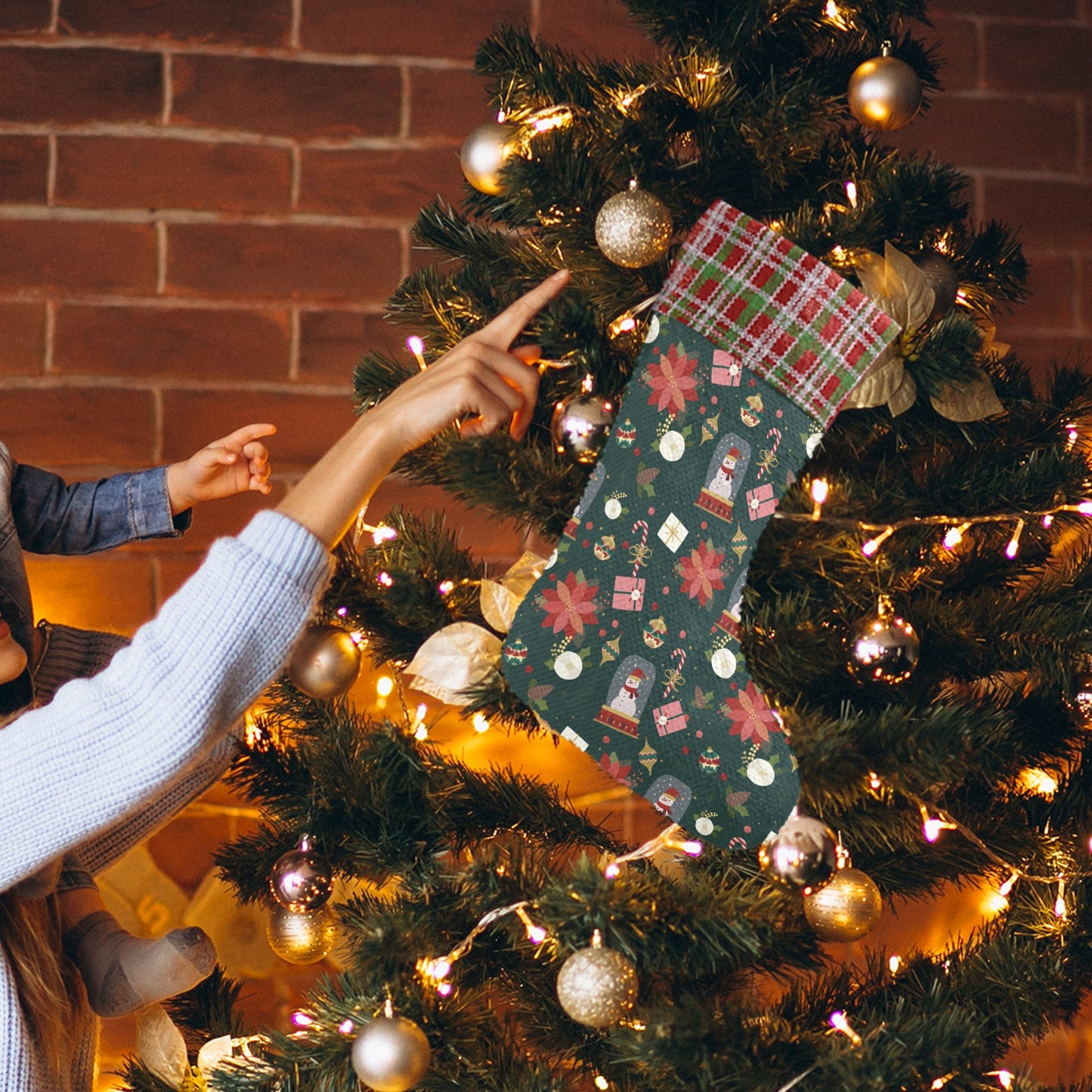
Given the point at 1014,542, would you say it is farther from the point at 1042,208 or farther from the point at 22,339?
the point at 22,339

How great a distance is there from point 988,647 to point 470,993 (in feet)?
1.44

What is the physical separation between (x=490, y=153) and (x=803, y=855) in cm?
49

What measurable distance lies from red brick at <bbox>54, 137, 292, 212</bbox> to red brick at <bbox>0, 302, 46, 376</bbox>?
0.43 ft

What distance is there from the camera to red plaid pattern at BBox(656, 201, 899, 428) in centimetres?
71

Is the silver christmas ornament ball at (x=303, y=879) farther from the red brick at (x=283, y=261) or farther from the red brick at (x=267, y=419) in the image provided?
the red brick at (x=283, y=261)

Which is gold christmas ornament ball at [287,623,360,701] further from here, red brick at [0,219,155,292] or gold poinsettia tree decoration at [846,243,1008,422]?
red brick at [0,219,155,292]

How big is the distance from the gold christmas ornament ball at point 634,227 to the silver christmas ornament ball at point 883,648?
10.8 inches

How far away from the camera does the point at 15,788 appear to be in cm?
66

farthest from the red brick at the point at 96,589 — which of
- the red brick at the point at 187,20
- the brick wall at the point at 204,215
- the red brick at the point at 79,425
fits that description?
the red brick at the point at 187,20

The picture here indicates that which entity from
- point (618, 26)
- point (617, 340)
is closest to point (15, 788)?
point (617, 340)

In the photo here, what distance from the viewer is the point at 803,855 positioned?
25.5 inches

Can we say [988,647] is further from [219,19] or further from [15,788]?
[219,19]

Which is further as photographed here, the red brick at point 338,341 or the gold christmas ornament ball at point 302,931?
the red brick at point 338,341

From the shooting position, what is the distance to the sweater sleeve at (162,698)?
63 cm
